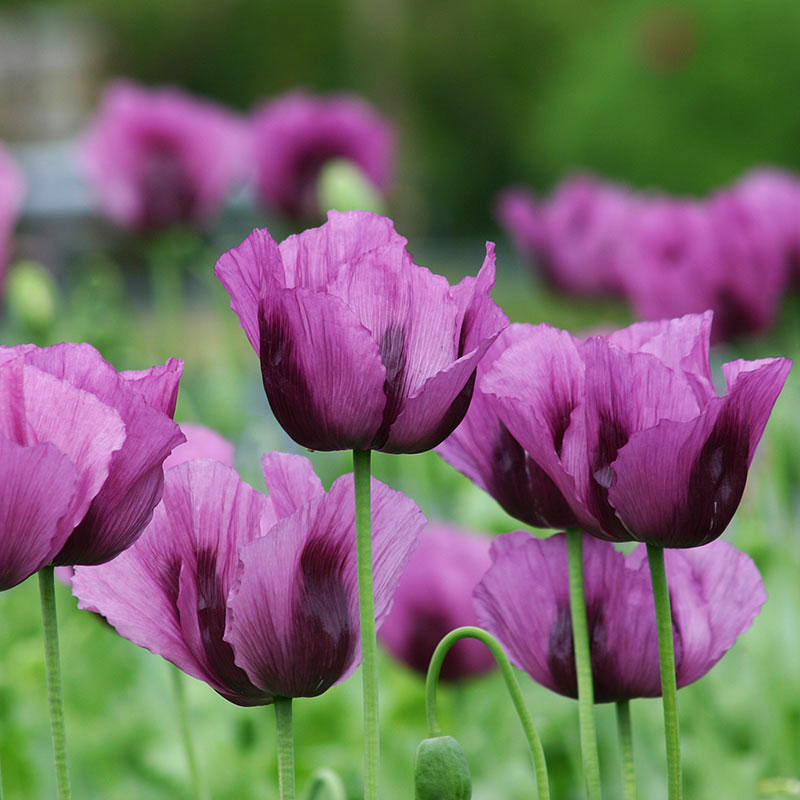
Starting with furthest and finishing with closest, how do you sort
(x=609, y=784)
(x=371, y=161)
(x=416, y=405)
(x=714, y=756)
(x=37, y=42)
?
(x=37, y=42), (x=371, y=161), (x=609, y=784), (x=714, y=756), (x=416, y=405)

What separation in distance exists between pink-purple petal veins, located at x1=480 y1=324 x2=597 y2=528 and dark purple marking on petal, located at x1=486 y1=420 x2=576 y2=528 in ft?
0.07

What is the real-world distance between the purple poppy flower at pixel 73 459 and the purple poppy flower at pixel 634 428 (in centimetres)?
13

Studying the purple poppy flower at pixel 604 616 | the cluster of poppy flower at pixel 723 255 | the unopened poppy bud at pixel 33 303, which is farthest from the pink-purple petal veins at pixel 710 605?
the unopened poppy bud at pixel 33 303

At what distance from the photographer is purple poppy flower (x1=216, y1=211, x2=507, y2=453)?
50 centimetres

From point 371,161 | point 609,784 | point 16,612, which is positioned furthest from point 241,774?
point 371,161

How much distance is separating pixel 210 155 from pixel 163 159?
0.21ft

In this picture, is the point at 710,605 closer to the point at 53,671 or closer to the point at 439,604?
the point at 53,671

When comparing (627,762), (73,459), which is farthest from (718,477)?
(73,459)

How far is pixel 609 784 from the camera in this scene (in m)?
1.27

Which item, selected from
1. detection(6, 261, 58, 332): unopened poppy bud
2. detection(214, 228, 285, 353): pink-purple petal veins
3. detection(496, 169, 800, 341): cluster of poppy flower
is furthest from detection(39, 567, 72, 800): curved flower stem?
detection(6, 261, 58, 332): unopened poppy bud

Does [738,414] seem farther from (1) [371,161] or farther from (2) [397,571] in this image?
(1) [371,161]

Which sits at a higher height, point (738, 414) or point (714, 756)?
point (738, 414)

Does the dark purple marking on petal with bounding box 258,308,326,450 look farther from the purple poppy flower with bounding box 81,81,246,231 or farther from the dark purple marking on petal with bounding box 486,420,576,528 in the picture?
the purple poppy flower with bounding box 81,81,246,231

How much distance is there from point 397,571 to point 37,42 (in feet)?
62.8
